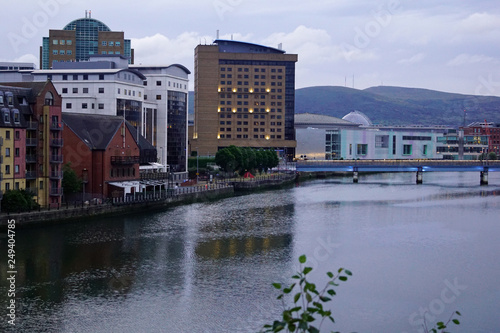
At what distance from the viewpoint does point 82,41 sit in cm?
11144

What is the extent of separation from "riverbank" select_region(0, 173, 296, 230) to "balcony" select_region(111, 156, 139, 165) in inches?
120

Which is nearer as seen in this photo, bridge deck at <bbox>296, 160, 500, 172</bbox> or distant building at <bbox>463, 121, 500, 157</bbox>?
bridge deck at <bbox>296, 160, 500, 172</bbox>

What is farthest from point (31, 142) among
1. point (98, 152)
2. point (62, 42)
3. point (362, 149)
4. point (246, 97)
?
point (362, 149)

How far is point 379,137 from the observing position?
12800cm

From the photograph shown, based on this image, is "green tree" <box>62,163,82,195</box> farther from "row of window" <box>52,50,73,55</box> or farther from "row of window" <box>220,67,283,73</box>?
"row of window" <box>220,67,283,73</box>

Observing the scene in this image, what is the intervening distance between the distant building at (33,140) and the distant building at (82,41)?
60401 millimetres

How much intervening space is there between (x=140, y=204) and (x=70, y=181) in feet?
20.5

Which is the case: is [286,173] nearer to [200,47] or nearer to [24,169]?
[200,47]

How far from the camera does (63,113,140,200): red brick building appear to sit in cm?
4650

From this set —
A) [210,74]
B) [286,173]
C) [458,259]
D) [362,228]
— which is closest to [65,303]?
[458,259]

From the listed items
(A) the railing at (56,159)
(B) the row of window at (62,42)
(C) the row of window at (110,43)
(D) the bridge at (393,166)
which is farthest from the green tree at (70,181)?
(B) the row of window at (62,42)

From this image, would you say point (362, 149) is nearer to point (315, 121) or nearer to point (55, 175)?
point (315, 121)

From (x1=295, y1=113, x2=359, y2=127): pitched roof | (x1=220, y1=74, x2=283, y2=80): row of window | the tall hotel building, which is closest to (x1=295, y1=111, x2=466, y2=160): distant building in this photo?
the tall hotel building

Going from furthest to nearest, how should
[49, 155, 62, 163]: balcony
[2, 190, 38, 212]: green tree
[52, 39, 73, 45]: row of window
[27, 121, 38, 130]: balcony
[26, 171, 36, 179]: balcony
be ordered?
[52, 39, 73, 45]: row of window → [49, 155, 62, 163]: balcony → [27, 121, 38, 130]: balcony → [26, 171, 36, 179]: balcony → [2, 190, 38, 212]: green tree
